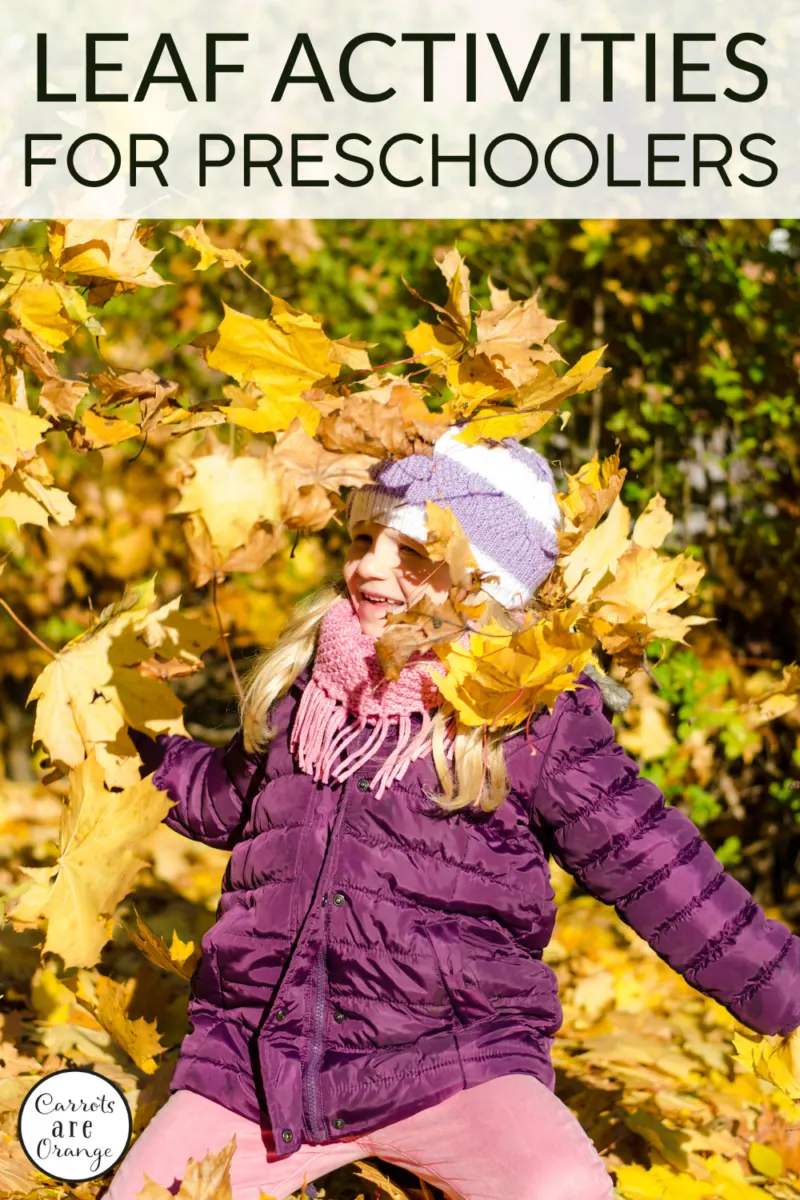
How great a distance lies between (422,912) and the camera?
1846 millimetres

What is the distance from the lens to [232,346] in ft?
5.57

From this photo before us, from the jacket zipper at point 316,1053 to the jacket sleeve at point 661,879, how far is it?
392 millimetres

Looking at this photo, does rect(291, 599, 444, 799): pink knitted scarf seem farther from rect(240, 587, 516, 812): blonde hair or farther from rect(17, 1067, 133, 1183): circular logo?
rect(17, 1067, 133, 1183): circular logo

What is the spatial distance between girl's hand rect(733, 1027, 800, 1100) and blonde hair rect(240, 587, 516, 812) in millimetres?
533

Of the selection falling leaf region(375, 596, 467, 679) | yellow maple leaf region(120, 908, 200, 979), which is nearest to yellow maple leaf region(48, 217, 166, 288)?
falling leaf region(375, 596, 467, 679)

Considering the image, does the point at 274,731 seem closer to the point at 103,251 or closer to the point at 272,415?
the point at 272,415

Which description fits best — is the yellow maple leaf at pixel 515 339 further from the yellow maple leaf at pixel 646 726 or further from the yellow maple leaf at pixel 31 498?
the yellow maple leaf at pixel 646 726

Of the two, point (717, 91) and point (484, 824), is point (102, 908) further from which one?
point (717, 91)

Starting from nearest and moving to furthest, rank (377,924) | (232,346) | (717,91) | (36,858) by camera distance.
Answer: (232,346) → (377,924) → (717,91) → (36,858)

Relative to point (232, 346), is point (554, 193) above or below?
above

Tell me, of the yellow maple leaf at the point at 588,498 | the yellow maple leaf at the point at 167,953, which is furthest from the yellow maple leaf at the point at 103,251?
the yellow maple leaf at the point at 167,953

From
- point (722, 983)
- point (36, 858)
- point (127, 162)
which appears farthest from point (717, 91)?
point (36, 858)

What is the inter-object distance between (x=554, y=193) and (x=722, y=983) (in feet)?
7.52

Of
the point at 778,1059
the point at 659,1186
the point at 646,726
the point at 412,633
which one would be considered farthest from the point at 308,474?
the point at 646,726
